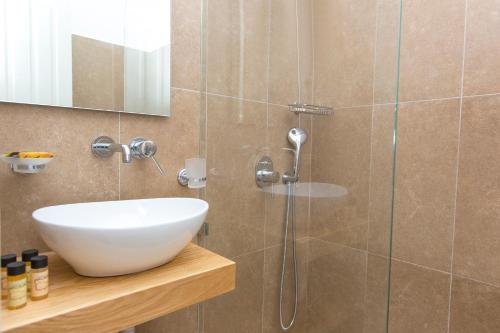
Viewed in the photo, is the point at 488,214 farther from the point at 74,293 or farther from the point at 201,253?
the point at 74,293

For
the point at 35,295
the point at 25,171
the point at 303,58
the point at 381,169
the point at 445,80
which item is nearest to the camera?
the point at 35,295

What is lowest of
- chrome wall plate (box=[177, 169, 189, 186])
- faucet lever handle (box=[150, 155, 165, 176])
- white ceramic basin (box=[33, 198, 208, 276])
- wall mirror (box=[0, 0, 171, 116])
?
white ceramic basin (box=[33, 198, 208, 276])

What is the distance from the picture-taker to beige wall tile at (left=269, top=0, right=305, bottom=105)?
4.18 feet

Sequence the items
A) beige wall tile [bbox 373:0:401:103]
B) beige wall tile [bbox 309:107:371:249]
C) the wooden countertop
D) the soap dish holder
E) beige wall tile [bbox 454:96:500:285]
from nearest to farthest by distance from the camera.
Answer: the wooden countertop → the soap dish holder → beige wall tile [bbox 373:0:401:103] → beige wall tile [bbox 309:107:371:249] → beige wall tile [bbox 454:96:500:285]

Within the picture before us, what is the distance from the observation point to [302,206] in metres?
1.34

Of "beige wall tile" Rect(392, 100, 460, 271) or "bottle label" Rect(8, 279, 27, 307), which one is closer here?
"bottle label" Rect(8, 279, 27, 307)

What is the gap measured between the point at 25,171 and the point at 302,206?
965 millimetres

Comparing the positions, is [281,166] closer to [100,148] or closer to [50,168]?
[100,148]

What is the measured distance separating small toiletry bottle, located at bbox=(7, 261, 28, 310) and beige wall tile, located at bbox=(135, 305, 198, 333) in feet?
2.05

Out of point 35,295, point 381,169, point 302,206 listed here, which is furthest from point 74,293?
point 381,169

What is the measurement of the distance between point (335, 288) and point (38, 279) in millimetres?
1036

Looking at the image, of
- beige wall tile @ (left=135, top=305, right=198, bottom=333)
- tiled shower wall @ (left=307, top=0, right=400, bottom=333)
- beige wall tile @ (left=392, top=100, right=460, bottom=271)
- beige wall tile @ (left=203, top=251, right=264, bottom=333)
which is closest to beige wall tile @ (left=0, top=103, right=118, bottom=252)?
beige wall tile @ (left=135, top=305, right=198, bottom=333)

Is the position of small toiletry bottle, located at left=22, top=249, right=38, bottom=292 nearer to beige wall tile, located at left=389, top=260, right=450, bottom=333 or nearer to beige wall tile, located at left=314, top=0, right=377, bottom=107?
beige wall tile, located at left=314, top=0, right=377, bottom=107

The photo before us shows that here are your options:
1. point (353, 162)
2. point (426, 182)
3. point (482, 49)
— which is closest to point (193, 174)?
point (353, 162)
